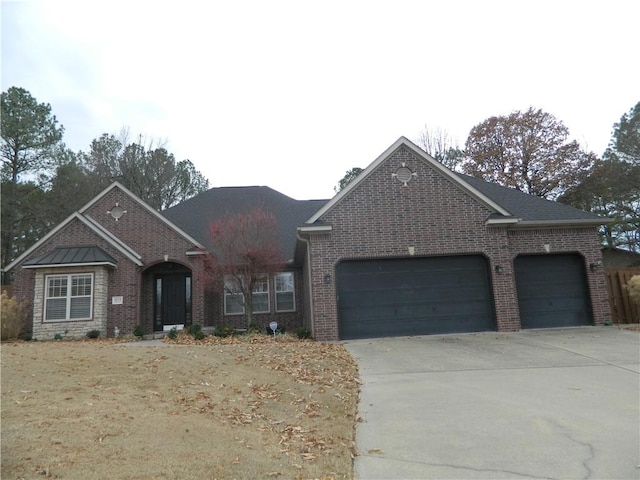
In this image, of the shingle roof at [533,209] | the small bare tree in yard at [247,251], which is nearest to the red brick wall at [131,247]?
the small bare tree in yard at [247,251]

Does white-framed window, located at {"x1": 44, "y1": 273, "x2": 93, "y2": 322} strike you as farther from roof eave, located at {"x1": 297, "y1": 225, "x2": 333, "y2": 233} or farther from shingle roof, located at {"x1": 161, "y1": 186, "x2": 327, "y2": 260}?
roof eave, located at {"x1": 297, "y1": 225, "x2": 333, "y2": 233}

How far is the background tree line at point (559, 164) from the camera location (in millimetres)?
31688

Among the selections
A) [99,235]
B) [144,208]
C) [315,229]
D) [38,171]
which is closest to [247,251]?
[315,229]

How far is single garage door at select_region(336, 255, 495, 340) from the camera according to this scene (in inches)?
537

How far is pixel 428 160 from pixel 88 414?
39.3ft

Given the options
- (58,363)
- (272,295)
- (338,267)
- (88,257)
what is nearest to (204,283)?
(272,295)

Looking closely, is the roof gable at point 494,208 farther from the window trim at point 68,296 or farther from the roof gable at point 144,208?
the window trim at point 68,296

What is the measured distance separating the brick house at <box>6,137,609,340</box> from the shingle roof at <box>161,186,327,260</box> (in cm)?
265

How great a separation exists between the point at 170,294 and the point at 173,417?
13.6 metres

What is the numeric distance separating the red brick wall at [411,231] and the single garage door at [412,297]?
1.15ft

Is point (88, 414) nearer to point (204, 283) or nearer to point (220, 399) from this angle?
point (220, 399)

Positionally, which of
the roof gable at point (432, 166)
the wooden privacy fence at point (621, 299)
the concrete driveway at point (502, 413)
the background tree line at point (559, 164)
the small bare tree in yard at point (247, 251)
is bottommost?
the concrete driveway at point (502, 413)

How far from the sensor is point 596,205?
34094mm

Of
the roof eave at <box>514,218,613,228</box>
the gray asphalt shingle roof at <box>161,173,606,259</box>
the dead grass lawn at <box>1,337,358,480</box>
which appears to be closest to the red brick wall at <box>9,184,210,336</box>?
the gray asphalt shingle roof at <box>161,173,606,259</box>
